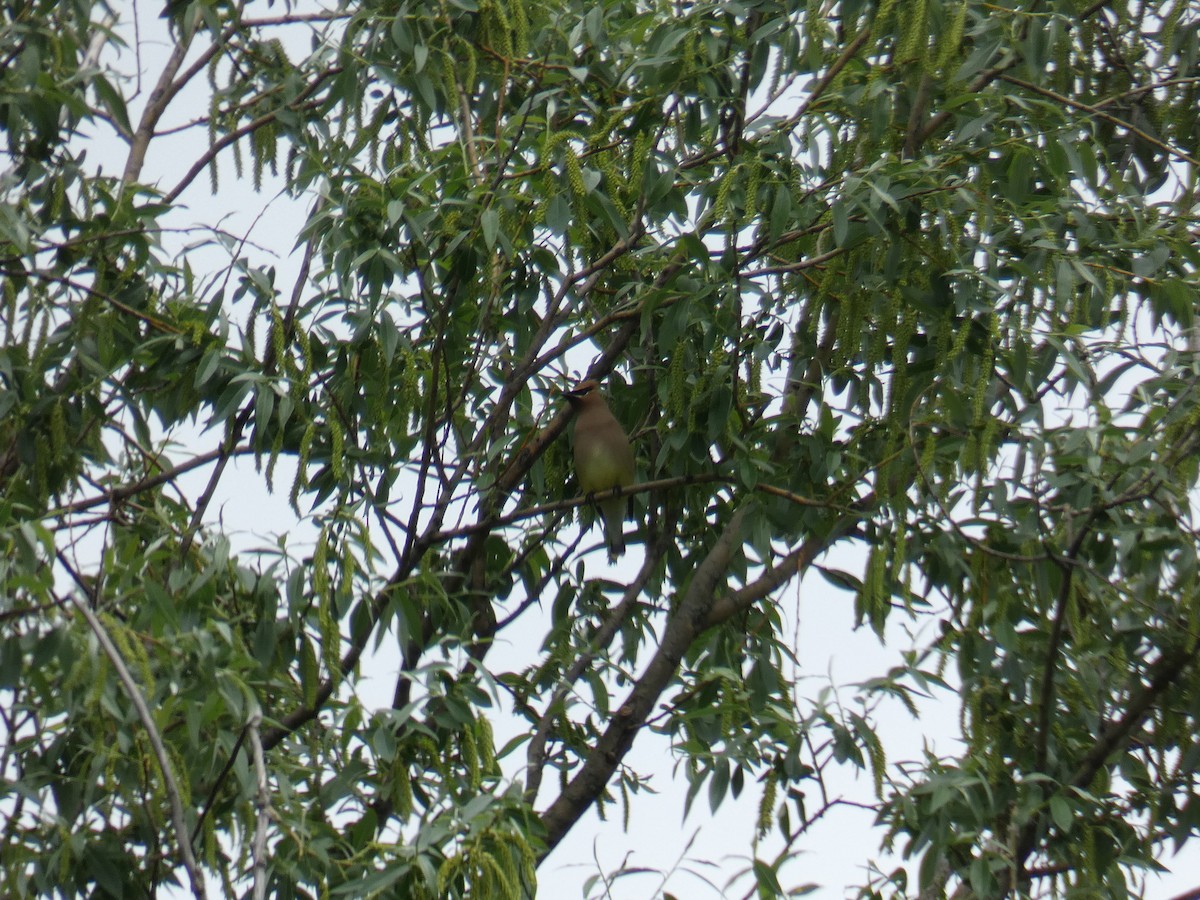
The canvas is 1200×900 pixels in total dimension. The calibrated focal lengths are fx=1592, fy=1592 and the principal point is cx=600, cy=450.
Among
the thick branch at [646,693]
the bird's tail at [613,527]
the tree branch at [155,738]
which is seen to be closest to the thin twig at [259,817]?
the tree branch at [155,738]

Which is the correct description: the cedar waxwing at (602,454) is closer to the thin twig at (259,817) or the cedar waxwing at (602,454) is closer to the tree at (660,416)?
the tree at (660,416)

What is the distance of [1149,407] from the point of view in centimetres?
421

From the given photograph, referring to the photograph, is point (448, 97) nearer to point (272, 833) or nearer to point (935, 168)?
point (935, 168)


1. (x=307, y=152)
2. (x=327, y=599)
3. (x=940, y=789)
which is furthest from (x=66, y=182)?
(x=940, y=789)

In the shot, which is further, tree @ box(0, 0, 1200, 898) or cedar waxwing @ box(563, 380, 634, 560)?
cedar waxwing @ box(563, 380, 634, 560)

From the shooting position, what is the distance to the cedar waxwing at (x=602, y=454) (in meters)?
5.04

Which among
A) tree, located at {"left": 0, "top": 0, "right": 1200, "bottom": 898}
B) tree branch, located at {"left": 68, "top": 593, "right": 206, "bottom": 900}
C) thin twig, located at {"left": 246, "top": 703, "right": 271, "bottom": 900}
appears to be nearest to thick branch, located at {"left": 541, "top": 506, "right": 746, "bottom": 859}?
tree, located at {"left": 0, "top": 0, "right": 1200, "bottom": 898}

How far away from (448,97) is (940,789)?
85.2 inches

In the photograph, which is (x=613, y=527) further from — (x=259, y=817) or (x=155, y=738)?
(x=155, y=738)

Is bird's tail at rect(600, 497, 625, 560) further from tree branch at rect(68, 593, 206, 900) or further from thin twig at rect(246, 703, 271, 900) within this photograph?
tree branch at rect(68, 593, 206, 900)

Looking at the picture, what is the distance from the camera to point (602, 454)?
5.34 meters

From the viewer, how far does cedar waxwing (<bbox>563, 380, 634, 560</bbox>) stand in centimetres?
504

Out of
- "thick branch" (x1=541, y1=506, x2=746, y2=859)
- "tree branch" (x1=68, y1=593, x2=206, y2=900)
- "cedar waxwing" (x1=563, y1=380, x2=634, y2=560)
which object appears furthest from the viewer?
"cedar waxwing" (x1=563, y1=380, x2=634, y2=560)

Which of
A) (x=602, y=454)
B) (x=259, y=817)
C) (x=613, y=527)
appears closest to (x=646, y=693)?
(x=613, y=527)
